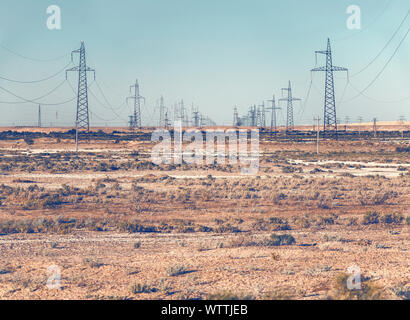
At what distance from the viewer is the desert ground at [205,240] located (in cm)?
1064

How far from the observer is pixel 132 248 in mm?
14859

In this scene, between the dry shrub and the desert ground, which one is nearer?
the dry shrub

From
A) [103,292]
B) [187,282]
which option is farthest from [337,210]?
[103,292]

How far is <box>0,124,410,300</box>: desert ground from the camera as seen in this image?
10.6 m

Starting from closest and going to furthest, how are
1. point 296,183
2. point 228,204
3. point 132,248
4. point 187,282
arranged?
1. point 187,282
2. point 132,248
3. point 228,204
4. point 296,183

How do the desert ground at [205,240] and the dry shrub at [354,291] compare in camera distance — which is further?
the desert ground at [205,240]

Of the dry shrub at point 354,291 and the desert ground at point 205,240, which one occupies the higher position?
the dry shrub at point 354,291

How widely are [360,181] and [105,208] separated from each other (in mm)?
19240

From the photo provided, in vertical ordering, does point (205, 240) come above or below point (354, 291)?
below

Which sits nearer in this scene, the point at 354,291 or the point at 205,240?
the point at 354,291

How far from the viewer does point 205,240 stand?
52.3 ft

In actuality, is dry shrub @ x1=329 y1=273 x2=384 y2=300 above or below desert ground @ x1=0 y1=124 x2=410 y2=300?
above
